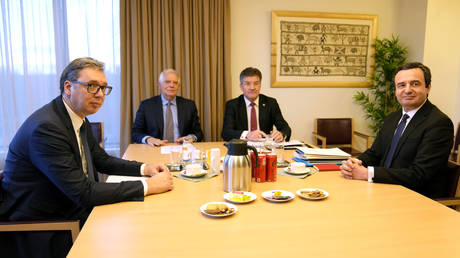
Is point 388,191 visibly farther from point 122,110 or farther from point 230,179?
point 122,110

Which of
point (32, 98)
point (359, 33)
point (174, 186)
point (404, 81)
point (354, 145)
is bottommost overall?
point (354, 145)

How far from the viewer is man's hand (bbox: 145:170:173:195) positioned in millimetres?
1604

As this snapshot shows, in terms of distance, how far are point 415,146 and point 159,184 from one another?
58.5 inches

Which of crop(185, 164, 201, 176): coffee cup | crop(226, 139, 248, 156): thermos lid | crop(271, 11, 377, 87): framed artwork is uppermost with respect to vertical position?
crop(271, 11, 377, 87): framed artwork

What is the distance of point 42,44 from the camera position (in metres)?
3.67

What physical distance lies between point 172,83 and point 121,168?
4.70 ft

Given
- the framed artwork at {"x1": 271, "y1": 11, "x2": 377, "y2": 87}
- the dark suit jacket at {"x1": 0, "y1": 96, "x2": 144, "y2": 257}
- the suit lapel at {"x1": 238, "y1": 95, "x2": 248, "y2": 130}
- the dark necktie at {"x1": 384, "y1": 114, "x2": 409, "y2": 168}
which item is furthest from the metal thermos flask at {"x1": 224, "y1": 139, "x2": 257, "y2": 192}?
the framed artwork at {"x1": 271, "y1": 11, "x2": 377, "y2": 87}

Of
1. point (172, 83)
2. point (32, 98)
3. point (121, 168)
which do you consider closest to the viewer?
point (121, 168)

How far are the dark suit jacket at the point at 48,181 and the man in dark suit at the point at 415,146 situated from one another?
129 centimetres

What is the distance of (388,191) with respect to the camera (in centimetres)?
168

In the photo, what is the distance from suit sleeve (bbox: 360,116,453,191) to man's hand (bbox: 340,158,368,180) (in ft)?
0.21

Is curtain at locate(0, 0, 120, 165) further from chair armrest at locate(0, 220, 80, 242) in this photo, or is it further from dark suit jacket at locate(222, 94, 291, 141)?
chair armrest at locate(0, 220, 80, 242)

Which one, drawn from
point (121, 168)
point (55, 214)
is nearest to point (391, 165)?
point (121, 168)

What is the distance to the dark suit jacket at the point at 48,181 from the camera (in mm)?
1482
